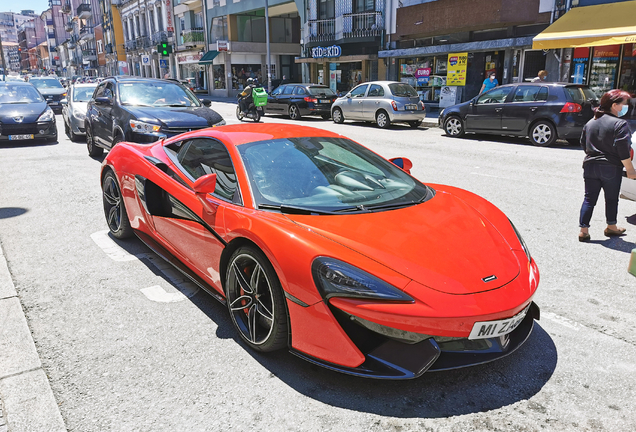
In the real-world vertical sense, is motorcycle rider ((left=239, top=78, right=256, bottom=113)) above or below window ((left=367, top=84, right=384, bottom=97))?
below

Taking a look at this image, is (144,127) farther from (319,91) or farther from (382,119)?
(319,91)

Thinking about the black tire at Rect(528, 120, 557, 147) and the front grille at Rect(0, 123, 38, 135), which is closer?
the black tire at Rect(528, 120, 557, 147)

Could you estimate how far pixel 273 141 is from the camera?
12.8ft

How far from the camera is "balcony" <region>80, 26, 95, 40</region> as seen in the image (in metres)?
78.9

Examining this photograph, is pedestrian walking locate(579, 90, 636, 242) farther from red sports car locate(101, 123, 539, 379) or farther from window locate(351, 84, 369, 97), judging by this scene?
window locate(351, 84, 369, 97)

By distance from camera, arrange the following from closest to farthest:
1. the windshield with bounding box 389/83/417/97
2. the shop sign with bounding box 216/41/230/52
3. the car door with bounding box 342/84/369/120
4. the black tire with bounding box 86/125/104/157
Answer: the black tire with bounding box 86/125/104/157 → the windshield with bounding box 389/83/417/97 → the car door with bounding box 342/84/369/120 → the shop sign with bounding box 216/41/230/52

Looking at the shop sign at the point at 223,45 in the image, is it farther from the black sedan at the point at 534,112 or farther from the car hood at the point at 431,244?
the car hood at the point at 431,244

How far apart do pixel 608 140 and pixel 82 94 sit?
46.1 feet

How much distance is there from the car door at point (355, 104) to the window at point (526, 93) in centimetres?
634

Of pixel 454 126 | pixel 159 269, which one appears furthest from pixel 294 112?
pixel 159 269

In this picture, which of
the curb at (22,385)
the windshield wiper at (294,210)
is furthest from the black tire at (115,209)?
the windshield wiper at (294,210)

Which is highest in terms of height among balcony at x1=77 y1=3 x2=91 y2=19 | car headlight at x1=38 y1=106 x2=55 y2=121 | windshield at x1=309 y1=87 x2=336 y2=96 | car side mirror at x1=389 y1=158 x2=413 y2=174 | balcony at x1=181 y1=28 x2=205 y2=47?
balcony at x1=77 y1=3 x2=91 y2=19

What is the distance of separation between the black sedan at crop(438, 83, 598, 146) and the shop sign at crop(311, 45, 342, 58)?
50.7 ft

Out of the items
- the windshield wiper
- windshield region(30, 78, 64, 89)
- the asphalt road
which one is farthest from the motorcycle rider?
the windshield wiper
